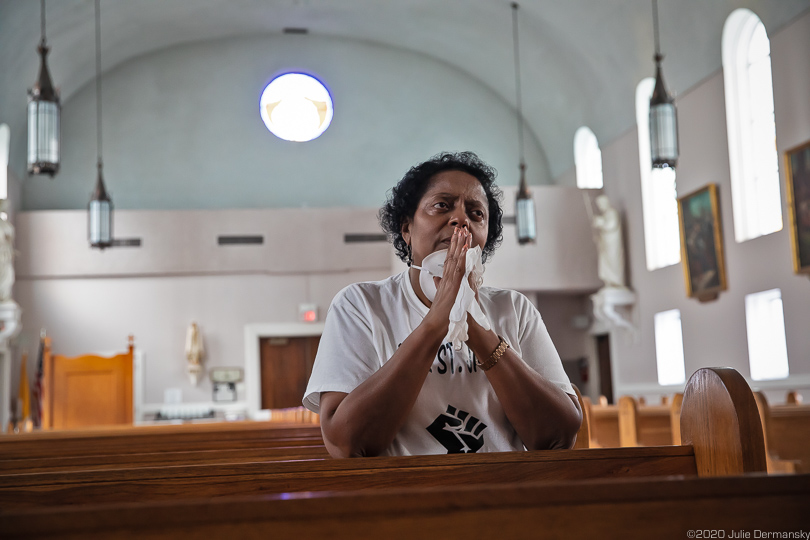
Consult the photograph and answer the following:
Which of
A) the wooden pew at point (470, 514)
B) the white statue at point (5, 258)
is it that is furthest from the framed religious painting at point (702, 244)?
the wooden pew at point (470, 514)

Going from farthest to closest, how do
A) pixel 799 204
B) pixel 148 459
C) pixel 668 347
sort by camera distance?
pixel 668 347 → pixel 799 204 → pixel 148 459

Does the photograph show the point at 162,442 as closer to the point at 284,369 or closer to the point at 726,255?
the point at 726,255

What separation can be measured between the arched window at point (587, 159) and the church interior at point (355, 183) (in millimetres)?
33

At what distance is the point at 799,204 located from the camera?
7.98 m

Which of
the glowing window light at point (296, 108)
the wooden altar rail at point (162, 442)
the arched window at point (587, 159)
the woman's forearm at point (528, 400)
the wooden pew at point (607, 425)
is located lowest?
the wooden pew at point (607, 425)

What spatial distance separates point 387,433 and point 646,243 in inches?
420

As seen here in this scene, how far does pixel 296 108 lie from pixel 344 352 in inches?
515

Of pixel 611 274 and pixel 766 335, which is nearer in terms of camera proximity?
pixel 766 335

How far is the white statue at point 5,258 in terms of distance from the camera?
11523 millimetres

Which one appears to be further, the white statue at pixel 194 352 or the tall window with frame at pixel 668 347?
the white statue at pixel 194 352

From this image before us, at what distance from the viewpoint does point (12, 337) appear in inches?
482

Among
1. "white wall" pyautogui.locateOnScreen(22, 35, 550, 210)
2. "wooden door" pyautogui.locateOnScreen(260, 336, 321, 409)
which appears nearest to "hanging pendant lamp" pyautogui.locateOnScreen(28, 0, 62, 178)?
"wooden door" pyautogui.locateOnScreen(260, 336, 321, 409)

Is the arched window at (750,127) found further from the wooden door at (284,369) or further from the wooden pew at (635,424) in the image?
the wooden door at (284,369)

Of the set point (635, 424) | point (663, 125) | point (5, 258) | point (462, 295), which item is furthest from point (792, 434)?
point (5, 258)
